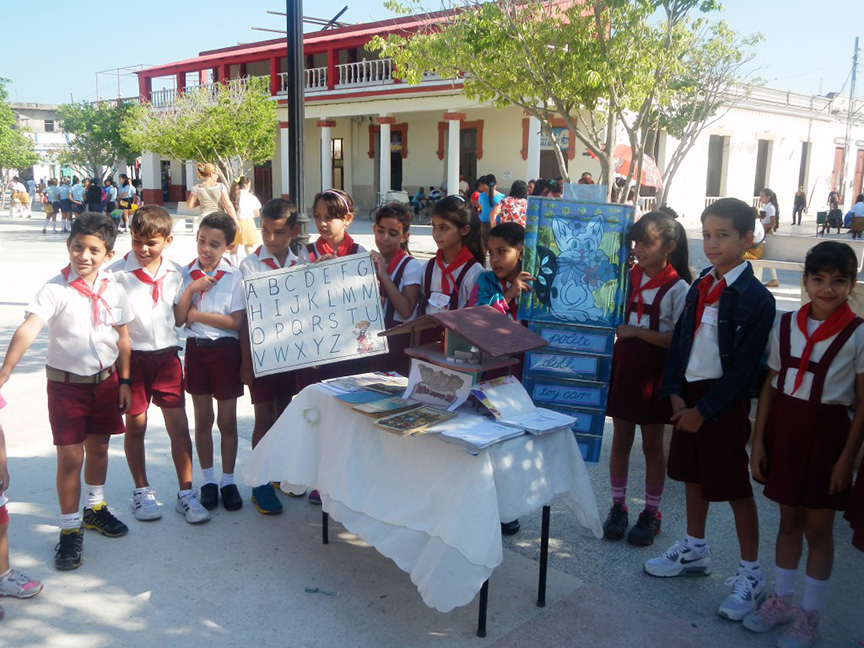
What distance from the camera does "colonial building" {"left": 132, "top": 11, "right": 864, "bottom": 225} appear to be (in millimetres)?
24031

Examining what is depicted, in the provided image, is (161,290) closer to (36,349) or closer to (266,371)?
(266,371)

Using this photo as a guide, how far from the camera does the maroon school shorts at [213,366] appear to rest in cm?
375

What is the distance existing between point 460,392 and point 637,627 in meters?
1.17

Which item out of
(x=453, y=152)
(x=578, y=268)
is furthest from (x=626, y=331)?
(x=453, y=152)

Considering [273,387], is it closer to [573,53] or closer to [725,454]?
[725,454]

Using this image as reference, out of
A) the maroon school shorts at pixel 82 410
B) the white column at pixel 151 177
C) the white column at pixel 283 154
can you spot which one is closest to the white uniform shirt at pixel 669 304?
the maroon school shorts at pixel 82 410

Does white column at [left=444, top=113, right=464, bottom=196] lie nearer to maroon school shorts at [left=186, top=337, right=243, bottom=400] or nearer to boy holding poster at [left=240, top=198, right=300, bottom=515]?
boy holding poster at [left=240, top=198, right=300, bottom=515]

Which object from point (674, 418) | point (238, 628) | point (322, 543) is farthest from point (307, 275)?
point (674, 418)

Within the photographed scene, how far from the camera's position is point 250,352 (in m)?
3.68

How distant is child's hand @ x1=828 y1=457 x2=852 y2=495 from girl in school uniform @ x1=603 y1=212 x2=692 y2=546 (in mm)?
788

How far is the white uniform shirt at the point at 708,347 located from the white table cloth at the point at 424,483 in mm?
600

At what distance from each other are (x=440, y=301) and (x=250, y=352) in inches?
39.2

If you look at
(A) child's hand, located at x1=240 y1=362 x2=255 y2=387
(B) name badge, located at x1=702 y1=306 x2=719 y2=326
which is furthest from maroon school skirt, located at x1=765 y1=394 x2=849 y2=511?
(A) child's hand, located at x1=240 y1=362 x2=255 y2=387

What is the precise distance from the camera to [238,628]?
2.86 meters
